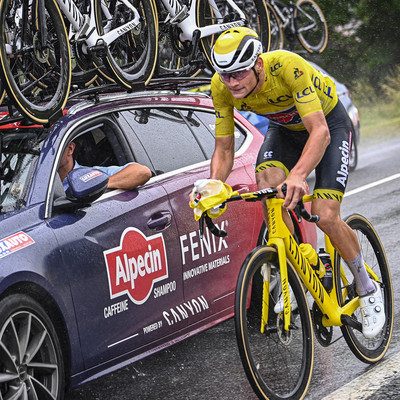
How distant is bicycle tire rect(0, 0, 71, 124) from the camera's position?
16.1 feet

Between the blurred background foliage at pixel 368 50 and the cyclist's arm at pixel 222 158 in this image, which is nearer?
the cyclist's arm at pixel 222 158

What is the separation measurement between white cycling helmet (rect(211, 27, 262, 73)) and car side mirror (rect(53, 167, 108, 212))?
2.88ft

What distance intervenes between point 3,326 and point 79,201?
0.90m

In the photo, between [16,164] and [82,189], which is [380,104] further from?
[82,189]

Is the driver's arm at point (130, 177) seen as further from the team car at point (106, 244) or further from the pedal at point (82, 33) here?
the pedal at point (82, 33)

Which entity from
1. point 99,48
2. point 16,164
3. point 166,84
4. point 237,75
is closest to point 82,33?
point 99,48

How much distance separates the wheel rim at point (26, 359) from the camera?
3.82m

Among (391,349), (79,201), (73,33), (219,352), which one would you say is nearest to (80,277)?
(79,201)

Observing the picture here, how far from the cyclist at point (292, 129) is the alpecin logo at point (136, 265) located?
55cm

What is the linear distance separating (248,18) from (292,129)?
12.1 ft

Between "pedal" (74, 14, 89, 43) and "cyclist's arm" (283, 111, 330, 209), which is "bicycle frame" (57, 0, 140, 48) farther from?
"cyclist's arm" (283, 111, 330, 209)

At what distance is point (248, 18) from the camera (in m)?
8.41

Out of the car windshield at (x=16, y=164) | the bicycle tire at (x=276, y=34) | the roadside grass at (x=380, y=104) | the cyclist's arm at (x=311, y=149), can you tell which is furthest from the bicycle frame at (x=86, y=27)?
the roadside grass at (x=380, y=104)

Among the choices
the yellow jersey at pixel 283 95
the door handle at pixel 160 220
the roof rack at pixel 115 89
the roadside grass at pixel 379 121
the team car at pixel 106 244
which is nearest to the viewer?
the team car at pixel 106 244
